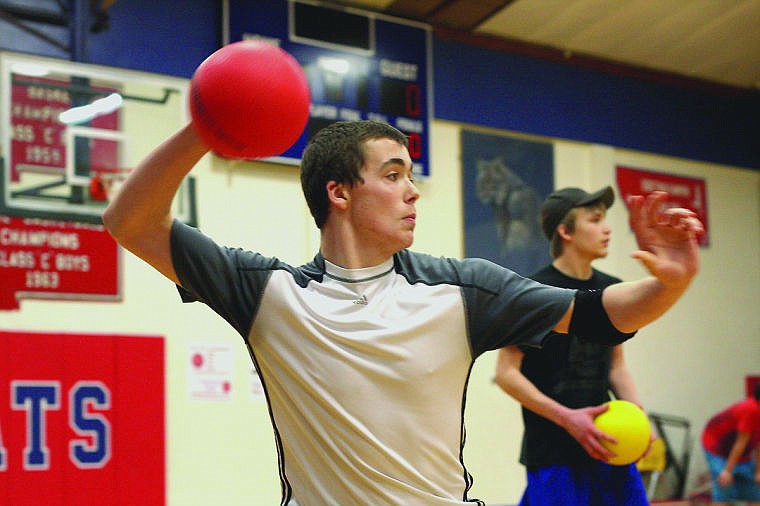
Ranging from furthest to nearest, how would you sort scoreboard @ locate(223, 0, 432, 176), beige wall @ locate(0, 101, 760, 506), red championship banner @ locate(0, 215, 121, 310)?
scoreboard @ locate(223, 0, 432, 176), beige wall @ locate(0, 101, 760, 506), red championship banner @ locate(0, 215, 121, 310)

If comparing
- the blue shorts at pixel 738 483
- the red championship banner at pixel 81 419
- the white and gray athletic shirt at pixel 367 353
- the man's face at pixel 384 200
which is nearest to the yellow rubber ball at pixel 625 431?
the white and gray athletic shirt at pixel 367 353

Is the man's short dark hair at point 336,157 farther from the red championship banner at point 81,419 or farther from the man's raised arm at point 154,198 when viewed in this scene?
the red championship banner at point 81,419

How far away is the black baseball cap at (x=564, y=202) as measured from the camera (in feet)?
15.4

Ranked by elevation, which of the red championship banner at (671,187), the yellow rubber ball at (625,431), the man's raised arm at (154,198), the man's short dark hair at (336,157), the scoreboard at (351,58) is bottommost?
the yellow rubber ball at (625,431)

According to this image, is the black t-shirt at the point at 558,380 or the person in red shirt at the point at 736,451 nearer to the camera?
the black t-shirt at the point at 558,380

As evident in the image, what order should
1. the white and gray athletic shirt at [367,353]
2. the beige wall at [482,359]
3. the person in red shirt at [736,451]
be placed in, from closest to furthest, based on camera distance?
the white and gray athletic shirt at [367,353] < the beige wall at [482,359] < the person in red shirt at [736,451]

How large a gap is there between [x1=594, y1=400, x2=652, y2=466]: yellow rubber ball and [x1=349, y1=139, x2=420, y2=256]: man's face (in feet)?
5.45

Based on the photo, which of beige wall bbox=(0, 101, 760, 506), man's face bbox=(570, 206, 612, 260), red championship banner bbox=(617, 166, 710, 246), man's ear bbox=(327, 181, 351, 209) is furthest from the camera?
red championship banner bbox=(617, 166, 710, 246)

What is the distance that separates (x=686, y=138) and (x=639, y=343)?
2286 mm

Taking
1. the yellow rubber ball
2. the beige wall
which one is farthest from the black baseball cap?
the beige wall

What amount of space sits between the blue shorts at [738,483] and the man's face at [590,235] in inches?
196

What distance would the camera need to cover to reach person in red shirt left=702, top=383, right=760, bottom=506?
8.67 meters

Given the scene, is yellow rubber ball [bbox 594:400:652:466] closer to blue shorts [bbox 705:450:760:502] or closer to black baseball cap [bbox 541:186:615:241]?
black baseball cap [bbox 541:186:615:241]

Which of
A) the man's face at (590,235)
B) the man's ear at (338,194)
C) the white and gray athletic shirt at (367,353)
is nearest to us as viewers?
the white and gray athletic shirt at (367,353)
